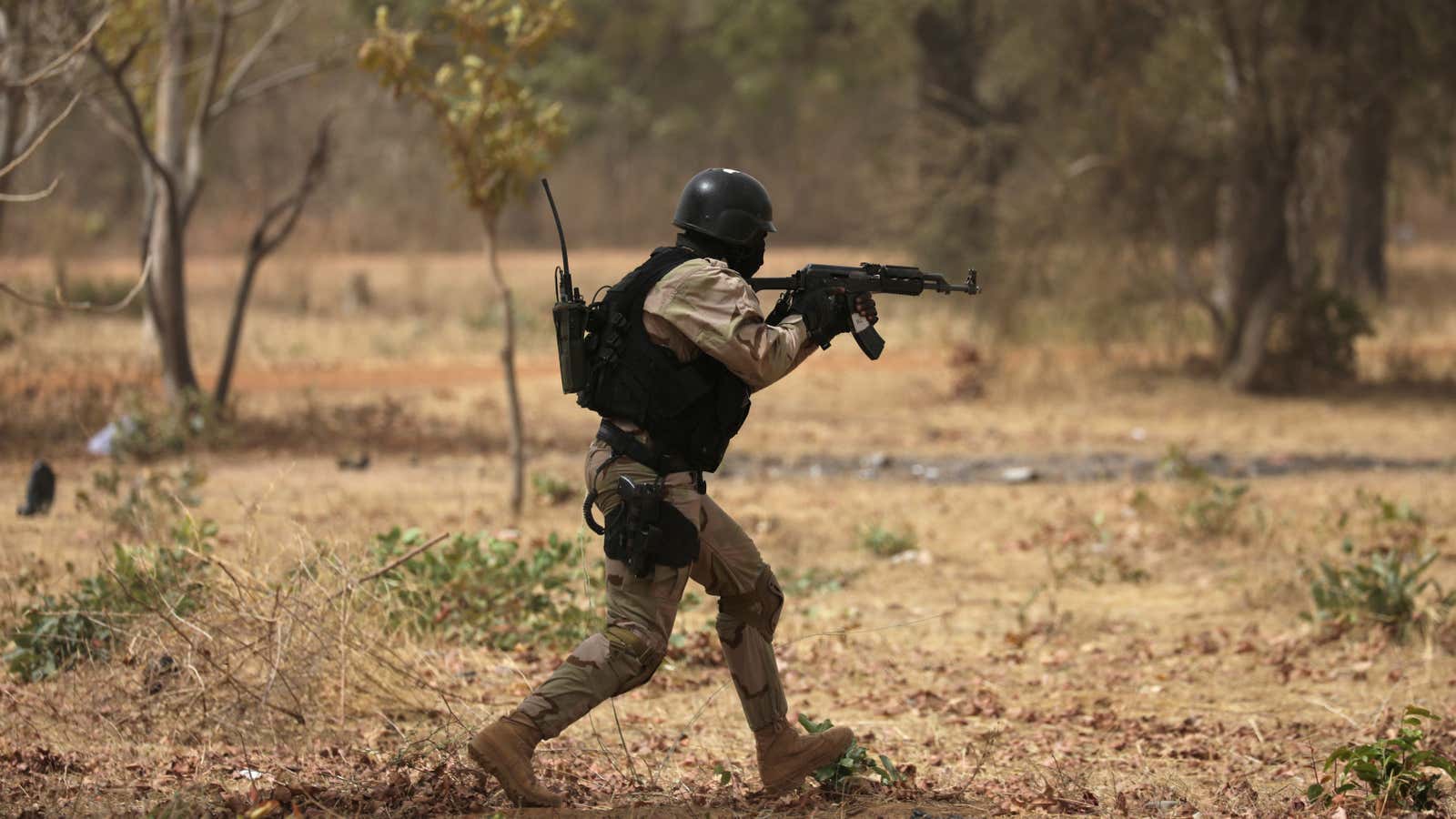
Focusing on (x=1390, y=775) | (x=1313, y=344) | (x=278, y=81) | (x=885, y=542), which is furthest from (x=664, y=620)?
(x=1313, y=344)

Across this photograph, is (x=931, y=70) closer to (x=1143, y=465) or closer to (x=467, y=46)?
(x=1143, y=465)

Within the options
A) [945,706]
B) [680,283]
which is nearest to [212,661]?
[680,283]

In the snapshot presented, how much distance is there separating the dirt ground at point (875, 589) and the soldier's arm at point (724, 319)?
1.26 meters

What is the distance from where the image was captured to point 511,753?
4.27m

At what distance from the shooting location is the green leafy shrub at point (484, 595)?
6.59m

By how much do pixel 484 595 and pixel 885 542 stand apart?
2.81m

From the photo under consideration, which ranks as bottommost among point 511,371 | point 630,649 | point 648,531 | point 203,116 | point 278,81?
point 630,649

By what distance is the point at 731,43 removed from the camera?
107 ft

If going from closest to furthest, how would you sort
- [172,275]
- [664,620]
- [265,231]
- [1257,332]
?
[664,620] → [265,231] → [172,275] → [1257,332]

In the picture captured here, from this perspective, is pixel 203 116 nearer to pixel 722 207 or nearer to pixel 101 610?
pixel 101 610

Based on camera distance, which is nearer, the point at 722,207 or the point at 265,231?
the point at 722,207

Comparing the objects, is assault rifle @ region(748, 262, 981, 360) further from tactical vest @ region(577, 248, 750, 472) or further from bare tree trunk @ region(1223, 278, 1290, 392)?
bare tree trunk @ region(1223, 278, 1290, 392)

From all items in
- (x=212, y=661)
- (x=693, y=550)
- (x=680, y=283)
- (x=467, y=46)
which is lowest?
(x=212, y=661)

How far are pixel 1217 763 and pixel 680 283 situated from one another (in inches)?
103
